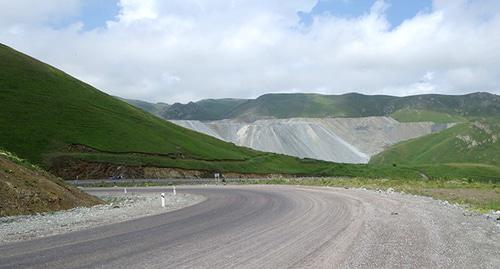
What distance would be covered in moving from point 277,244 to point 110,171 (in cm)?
8154

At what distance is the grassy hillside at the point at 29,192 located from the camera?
26.7 metres

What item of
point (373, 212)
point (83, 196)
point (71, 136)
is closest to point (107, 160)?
point (71, 136)

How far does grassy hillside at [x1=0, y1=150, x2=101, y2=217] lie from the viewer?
26734 mm

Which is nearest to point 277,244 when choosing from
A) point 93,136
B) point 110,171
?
point 110,171

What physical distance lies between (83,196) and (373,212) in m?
21.8

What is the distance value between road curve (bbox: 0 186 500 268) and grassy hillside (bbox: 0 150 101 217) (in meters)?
9.74

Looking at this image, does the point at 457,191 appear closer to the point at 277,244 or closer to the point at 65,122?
the point at 277,244

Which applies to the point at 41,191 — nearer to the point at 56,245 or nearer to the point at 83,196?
the point at 83,196

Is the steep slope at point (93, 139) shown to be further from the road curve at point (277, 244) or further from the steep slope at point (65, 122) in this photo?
the road curve at point (277, 244)

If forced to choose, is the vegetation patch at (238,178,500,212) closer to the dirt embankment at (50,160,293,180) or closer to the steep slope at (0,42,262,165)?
the dirt embankment at (50,160,293,180)

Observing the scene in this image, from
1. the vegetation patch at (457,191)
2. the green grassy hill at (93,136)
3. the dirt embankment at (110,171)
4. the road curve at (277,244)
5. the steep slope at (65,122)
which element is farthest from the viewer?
the steep slope at (65,122)

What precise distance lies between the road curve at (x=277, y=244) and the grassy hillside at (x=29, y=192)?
32.0 ft

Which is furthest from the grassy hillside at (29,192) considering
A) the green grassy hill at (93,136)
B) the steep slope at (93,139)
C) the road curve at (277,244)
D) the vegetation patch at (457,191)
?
the green grassy hill at (93,136)

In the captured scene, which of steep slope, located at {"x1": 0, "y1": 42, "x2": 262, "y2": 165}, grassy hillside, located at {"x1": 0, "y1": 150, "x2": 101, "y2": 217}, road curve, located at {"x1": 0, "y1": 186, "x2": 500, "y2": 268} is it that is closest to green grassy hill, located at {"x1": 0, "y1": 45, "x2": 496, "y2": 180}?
steep slope, located at {"x1": 0, "y1": 42, "x2": 262, "y2": 165}
